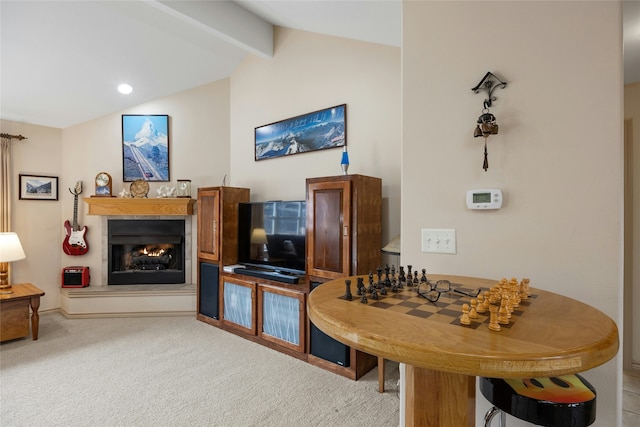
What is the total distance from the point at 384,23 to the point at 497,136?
5.34 ft

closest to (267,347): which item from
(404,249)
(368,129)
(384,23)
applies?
(404,249)

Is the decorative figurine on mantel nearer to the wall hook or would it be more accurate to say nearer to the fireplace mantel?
the fireplace mantel

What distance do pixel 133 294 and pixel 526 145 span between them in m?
4.49

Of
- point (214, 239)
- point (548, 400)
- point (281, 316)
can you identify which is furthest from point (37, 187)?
point (548, 400)

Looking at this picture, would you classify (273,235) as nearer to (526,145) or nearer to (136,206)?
(136,206)

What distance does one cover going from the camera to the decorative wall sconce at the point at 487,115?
1433mm

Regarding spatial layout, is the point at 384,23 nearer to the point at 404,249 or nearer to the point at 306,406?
the point at 404,249

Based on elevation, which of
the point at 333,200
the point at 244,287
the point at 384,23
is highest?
the point at 384,23

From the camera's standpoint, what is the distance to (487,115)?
1.44 m

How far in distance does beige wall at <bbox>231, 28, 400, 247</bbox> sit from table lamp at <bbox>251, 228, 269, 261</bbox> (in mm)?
517

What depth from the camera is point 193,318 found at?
4.01 metres

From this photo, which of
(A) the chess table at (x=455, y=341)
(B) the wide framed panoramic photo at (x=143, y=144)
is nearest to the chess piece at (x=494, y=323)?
(A) the chess table at (x=455, y=341)

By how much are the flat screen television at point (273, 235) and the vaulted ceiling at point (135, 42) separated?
1.72 m

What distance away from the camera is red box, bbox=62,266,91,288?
13.8 feet
